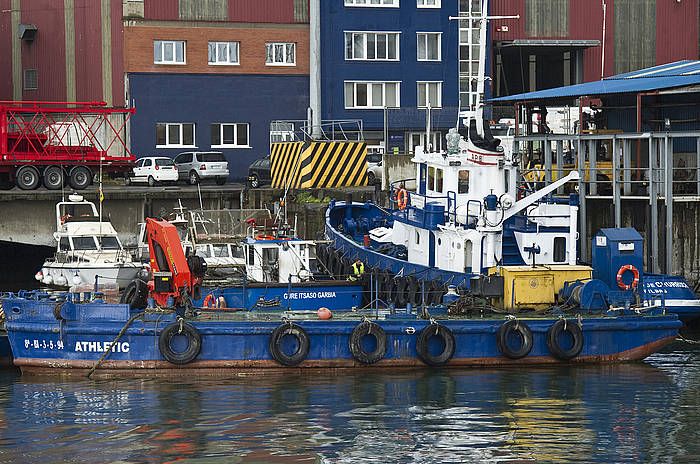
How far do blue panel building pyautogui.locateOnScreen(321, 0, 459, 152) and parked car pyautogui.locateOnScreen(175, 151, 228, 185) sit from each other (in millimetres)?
6148

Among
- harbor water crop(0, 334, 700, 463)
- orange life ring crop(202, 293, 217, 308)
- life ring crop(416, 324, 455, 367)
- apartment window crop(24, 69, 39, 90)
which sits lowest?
harbor water crop(0, 334, 700, 463)

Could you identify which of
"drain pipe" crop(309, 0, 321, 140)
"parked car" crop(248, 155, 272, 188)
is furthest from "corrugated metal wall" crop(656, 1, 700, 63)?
"parked car" crop(248, 155, 272, 188)

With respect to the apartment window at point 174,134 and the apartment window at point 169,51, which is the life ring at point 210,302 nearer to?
the apartment window at point 174,134

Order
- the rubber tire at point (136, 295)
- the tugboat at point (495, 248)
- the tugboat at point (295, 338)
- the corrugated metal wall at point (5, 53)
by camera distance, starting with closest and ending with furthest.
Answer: the tugboat at point (295, 338) < the rubber tire at point (136, 295) < the tugboat at point (495, 248) < the corrugated metal wall at point (5, 53)

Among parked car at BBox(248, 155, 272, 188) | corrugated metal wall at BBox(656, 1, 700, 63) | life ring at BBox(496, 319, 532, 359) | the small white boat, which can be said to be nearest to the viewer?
life ring at BBox(496, 319, 532, 359)

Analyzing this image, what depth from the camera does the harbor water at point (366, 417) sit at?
57.5 feet

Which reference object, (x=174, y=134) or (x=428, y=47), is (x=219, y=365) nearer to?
(x=174, y=134)

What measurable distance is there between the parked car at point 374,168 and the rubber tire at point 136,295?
19.0 m

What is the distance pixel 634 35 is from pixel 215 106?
1695cm

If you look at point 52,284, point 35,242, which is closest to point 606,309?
point 52,284

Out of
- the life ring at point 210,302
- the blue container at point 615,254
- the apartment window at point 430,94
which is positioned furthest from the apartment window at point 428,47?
the life ring at point 210,302

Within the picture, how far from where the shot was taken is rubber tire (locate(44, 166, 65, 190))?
1467 inches

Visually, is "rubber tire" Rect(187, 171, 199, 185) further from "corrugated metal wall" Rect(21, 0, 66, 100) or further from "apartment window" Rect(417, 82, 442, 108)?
"apartment window" Rect(417, 82, 442, 108)

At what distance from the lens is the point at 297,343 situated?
22281 millimetres
